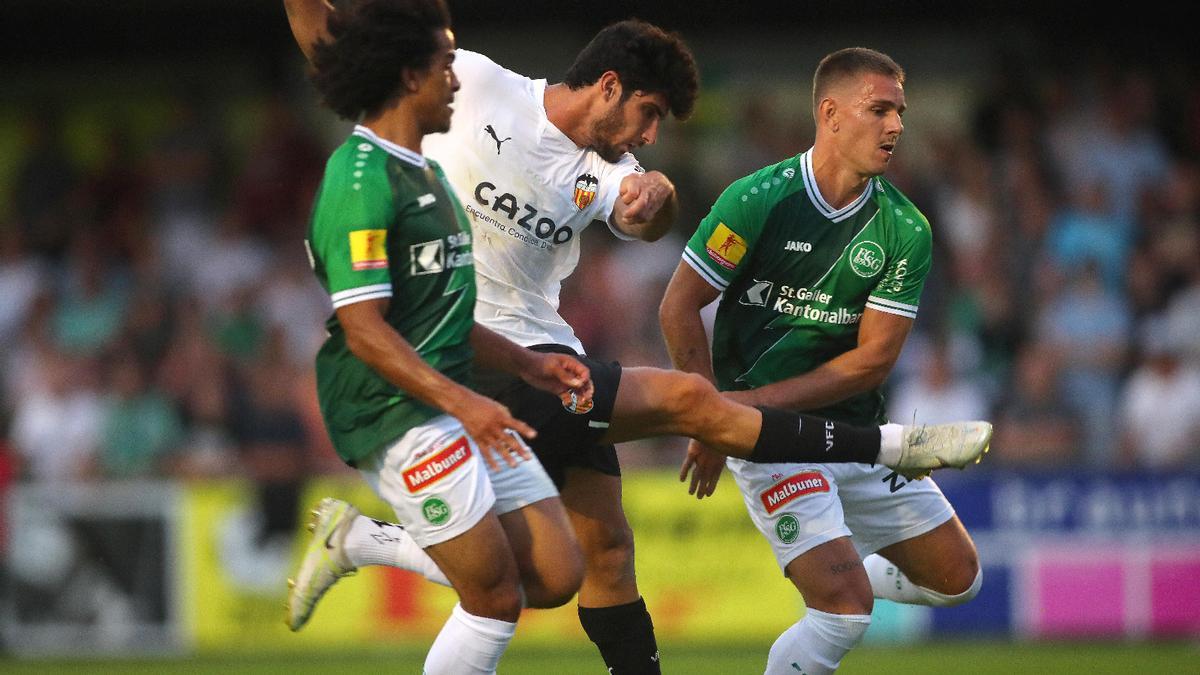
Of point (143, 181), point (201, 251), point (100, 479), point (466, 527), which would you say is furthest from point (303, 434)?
point (466, 527)

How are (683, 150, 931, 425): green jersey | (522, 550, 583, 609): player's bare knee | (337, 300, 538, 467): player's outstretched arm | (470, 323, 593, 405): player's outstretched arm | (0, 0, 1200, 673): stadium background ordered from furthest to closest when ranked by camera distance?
1. (0, 0, 1200, 673): stadium background
2. (683, 150, 931, 425): green jersey
3. (470, 323, 593, 405): player's outstretched arm
4. (522, 550, 583, 609): player's bare knee
5. (337, 300, 538, 467): player's outstretched arm

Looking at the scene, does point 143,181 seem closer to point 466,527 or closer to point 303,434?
point 303,434

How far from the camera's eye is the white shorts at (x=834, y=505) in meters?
6.80

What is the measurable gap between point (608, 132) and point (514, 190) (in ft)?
1.51

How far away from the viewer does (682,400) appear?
632cm

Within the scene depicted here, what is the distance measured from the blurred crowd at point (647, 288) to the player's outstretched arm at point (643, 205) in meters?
5.64

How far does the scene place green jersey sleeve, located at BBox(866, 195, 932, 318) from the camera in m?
6.89

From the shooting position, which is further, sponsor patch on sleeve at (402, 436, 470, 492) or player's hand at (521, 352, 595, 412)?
player's hand at (521, 352, 595, 412)

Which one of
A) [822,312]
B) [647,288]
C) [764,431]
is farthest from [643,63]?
[647,288]

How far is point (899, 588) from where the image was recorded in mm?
7570

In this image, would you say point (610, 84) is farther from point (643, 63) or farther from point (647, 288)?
point (647, 288)

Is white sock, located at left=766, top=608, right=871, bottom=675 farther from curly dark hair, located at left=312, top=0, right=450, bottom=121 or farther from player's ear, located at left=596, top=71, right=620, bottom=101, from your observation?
curly dark hair, located at left=312, top=0, right=450, bottom=121

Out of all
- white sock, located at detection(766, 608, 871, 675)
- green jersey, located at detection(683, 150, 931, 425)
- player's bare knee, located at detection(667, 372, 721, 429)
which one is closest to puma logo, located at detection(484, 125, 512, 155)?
green jersey, located at detection(683, 150, 931, 425)

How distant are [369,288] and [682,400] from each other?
1.45 metres
